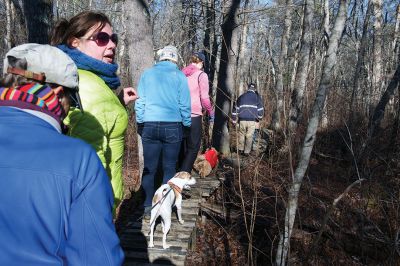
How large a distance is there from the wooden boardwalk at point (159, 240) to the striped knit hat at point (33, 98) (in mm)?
2847

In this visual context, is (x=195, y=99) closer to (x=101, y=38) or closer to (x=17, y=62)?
(x=101, y=38)

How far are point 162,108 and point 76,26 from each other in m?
2.11

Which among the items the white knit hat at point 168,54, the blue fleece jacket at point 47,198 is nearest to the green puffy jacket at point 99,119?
the blue fleece jacket at point 47,198

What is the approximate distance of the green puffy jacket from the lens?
5.88ft

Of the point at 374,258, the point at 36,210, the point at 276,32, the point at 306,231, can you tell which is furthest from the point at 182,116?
the point at 276,32

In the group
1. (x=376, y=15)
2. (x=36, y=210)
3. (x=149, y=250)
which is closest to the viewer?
(x=36, y=210)

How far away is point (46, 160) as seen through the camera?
3.09 feet

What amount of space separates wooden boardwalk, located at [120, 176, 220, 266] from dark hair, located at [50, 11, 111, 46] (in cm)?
248

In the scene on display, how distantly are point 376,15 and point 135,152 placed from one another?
383 inches

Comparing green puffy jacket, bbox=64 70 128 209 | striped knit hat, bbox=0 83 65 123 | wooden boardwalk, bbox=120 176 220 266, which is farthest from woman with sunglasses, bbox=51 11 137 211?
wooden boardwalk, bbox=120 176 220 266

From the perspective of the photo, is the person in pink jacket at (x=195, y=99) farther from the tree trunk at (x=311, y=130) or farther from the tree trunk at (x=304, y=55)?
the tree trunk at (x=304, y=55)

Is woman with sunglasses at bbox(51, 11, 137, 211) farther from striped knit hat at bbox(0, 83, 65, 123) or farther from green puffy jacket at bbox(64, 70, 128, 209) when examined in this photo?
striped knit hat at bbox(0, 83, 65, 123)

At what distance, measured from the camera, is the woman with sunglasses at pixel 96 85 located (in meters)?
1.81

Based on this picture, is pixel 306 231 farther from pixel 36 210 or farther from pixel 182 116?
pixel 36 210
